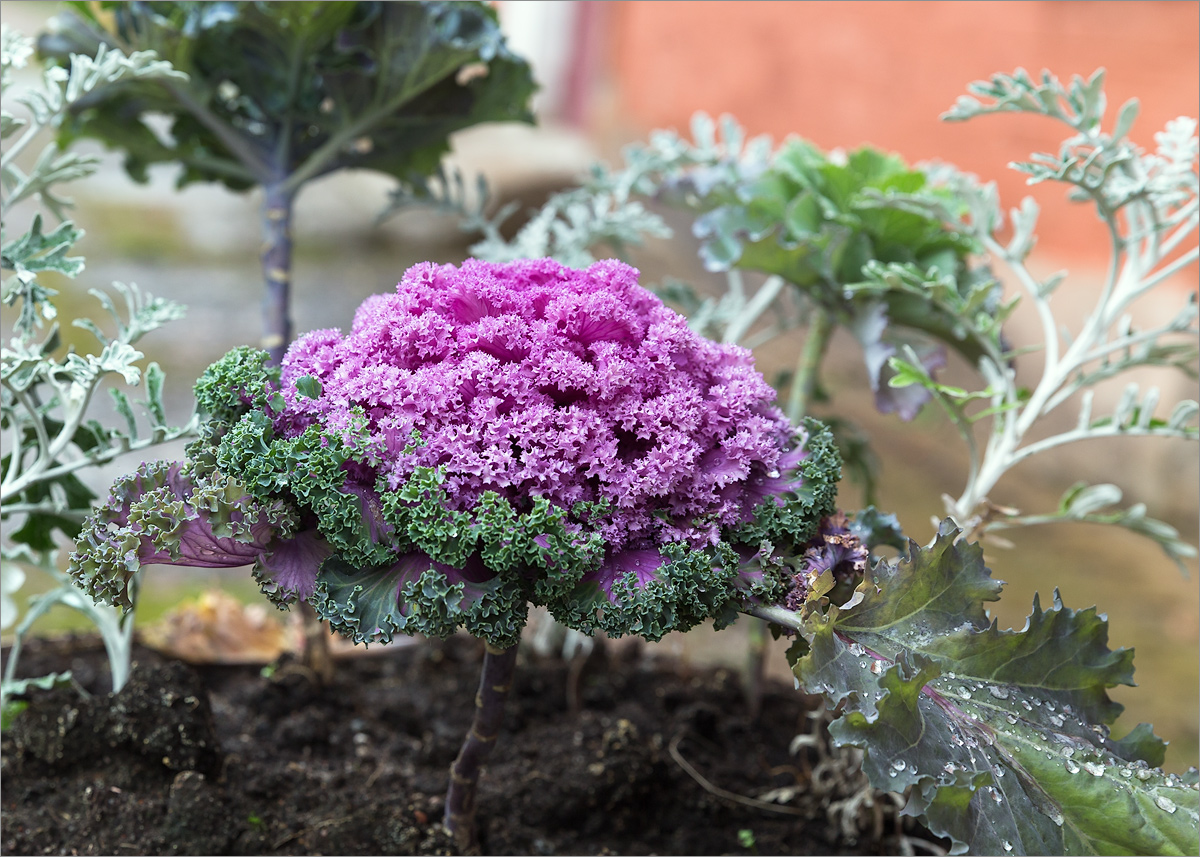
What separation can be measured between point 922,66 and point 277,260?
3.39 metres

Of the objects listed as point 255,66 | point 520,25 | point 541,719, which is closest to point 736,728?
point 541,719

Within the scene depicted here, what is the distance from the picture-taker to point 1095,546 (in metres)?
3.95

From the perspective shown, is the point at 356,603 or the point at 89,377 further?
the point at 89,377

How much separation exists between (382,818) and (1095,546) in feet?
11.1

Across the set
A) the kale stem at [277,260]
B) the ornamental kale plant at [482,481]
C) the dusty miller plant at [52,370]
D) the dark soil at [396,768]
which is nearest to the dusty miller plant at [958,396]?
the ornamental kale plant at [482,481]

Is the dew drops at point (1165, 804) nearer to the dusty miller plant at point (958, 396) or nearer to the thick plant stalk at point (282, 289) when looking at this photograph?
the dusty miller plant at point (958, 396)

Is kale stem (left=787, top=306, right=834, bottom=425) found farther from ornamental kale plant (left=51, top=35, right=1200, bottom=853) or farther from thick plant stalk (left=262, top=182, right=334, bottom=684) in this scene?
thick plant stalk (left=262, top=182, right=334, bottom=684)

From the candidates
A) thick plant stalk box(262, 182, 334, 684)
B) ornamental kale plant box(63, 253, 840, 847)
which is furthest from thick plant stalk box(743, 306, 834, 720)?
thick plant stalk box(262, 182, 334, 684)

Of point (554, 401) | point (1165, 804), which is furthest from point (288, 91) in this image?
point (1165, 804)

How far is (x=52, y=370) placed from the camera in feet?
4.45

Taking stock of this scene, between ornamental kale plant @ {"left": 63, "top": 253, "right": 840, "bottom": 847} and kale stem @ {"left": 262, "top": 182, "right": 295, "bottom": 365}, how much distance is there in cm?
73

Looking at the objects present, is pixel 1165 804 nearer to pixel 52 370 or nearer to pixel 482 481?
pixel 482 481

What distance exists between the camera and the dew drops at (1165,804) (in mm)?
1062

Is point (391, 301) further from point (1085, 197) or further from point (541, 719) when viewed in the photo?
point (1085, 197)
